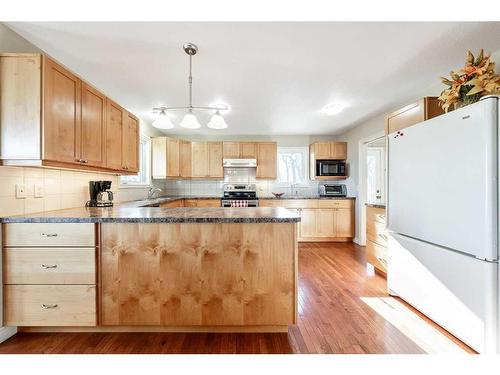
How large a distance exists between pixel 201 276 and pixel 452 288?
5.69ft

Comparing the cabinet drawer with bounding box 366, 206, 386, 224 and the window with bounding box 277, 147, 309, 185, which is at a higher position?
the window with bounding box 277, 147, 309, 185

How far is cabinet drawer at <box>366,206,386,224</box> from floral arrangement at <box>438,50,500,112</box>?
1.33 meters

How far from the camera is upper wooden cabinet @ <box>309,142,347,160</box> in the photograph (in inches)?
190

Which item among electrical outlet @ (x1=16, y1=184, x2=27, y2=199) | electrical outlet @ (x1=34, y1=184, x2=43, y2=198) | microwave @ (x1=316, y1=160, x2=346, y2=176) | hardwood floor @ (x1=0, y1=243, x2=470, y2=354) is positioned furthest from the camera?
microwave @ (x1=316, y1=160, x2=346, y2=176)

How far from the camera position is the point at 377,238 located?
285 centimetres

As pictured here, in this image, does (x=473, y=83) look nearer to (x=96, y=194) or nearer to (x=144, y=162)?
(x=96, y=194)

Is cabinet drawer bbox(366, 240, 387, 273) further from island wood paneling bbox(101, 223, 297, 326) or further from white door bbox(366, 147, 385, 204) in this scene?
white door bbox(366, 147, 385, 204)

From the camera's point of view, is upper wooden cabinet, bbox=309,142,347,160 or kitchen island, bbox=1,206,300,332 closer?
kitchen island, bbox=1,206,300,332

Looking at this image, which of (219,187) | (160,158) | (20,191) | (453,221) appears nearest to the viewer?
(453,221)

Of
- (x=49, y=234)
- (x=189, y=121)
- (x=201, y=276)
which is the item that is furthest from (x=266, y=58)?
(x=49, y=234)

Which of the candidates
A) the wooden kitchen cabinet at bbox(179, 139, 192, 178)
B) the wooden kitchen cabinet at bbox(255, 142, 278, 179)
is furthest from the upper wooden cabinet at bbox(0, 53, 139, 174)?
the wooden kitchen cabinet at bbox(255, 142, 278, 179)

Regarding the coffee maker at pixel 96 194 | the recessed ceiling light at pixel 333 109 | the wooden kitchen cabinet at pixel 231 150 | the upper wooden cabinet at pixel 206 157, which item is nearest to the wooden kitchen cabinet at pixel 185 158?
the upper wooden cabinet at pixel 206 157

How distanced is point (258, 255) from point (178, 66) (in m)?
1.83

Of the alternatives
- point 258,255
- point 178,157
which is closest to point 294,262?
point 258,255
